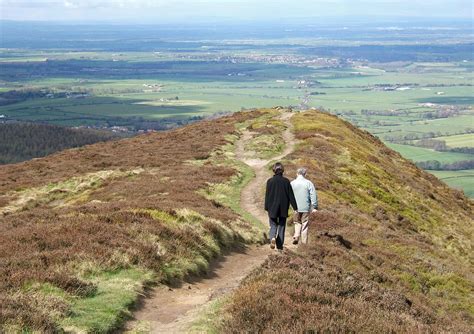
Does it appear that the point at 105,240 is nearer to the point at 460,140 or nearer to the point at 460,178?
the point at 460,178

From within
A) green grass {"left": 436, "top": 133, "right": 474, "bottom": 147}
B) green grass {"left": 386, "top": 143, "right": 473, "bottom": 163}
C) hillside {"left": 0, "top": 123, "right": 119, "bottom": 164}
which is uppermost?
hillside {"left": 0, "top": 123, "right": 119, "bottom": 164}

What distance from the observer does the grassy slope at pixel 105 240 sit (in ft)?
40.5

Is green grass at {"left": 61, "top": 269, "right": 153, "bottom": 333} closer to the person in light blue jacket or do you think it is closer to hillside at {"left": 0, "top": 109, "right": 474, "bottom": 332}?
hillside at {"left": 0, "top": 109, "right": 474, "bottom": 332}

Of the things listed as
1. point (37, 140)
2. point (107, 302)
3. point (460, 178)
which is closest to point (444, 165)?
point (460, 178)

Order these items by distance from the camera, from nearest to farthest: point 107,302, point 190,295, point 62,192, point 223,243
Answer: point 107,302
point 190,295
point 223,243
point 62,192

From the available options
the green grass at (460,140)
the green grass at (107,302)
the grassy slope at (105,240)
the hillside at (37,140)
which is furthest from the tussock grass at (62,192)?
the green grass at (460,140)

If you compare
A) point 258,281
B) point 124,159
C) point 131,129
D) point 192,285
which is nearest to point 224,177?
point 124,159

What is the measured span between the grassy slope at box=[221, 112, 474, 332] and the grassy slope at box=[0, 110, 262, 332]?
3.22 m

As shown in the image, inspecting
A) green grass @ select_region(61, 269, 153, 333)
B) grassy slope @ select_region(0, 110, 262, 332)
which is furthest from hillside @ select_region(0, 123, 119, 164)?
green grass @ select_region(61, 269, 153, 333)

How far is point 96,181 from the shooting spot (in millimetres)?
43438

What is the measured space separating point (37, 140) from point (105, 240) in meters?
127

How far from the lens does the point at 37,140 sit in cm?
13562

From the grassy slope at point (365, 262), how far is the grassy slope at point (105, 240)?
322 centimetres

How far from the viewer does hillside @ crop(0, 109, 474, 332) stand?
12287 mm
